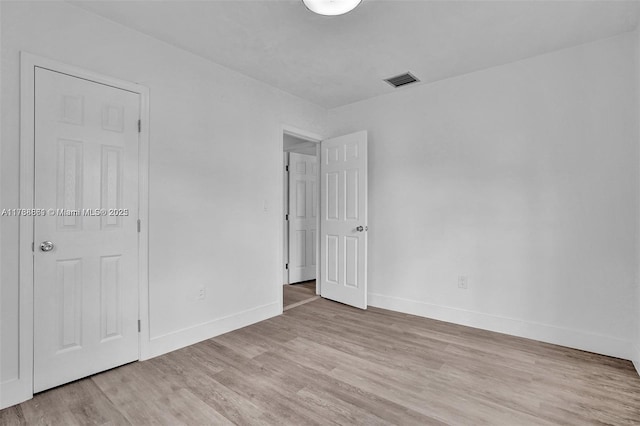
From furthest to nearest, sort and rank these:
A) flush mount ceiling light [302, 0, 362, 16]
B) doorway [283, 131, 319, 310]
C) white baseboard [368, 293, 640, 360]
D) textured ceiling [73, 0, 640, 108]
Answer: doorway [283, 131, 319, 310] < white baseboard [368, 293, 640, 360] < textured ceiling [73, 0, 640, 108] < flush mount ceiling light [302, 0, 362, 16]

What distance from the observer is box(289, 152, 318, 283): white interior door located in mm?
5258

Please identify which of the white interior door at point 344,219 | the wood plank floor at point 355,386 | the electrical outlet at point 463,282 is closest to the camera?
the wood plank floor at point 355,386

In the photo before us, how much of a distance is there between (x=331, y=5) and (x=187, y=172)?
180cm

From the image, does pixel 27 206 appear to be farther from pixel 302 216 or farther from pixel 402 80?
pixel 302 216

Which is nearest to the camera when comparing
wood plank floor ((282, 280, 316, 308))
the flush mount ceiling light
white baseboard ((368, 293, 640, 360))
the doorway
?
the flush mount ceiling light

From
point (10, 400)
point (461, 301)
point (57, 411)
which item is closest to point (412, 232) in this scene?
point (461, 301)

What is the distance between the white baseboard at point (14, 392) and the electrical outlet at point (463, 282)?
364 centimetres

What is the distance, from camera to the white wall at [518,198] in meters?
2.54

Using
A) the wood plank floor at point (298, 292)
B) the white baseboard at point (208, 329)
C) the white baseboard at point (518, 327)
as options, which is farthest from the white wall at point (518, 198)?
the white baseboard at point (208, 329)

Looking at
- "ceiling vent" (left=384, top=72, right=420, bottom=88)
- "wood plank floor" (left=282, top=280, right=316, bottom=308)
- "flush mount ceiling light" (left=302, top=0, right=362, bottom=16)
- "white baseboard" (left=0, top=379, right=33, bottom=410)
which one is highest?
"ceiling vent" (left=384, top=72, right=420, bottom=88)

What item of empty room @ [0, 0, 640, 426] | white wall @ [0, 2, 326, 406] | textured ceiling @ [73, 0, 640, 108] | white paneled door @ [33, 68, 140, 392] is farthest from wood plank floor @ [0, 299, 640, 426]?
textured ceiling @ [73, 0, 640, 108]

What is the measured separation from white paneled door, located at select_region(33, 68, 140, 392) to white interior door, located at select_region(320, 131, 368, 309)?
7.76 ft

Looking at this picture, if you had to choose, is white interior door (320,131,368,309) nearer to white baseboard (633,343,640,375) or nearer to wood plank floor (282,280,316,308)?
wood plank floor (282,280,316,308)

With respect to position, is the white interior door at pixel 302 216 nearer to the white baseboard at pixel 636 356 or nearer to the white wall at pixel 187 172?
the white wall at pixel 187 172
